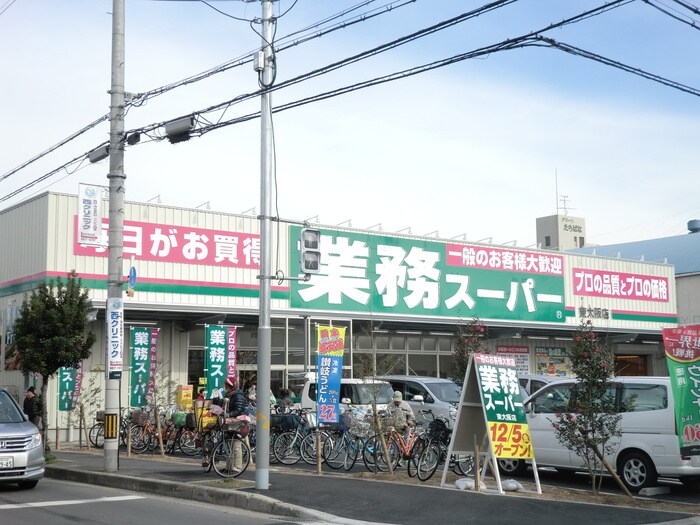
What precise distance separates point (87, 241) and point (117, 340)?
9.66 ft

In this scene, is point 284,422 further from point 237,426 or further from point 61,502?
point 61,502

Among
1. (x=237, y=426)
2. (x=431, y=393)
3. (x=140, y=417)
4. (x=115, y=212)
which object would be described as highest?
(x=115, y=212)

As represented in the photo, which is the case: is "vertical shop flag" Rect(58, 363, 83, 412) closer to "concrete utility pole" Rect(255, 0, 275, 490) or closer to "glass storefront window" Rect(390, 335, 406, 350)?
"concrete utility pole" Rect(255, 0, 275, 490)

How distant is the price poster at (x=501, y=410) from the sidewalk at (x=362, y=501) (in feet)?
3.32

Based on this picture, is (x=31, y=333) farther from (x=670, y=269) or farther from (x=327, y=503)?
(x=670, y=269)

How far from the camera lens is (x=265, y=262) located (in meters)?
13.9

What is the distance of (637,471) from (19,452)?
10038 millimetres

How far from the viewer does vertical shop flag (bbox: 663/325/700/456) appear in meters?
13.1

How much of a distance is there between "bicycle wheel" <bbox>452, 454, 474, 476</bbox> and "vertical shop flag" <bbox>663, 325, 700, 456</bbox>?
364 cm

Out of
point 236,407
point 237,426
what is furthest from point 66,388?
point 237,426

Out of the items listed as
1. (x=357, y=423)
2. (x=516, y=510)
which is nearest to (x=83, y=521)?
(x=516, y=510)

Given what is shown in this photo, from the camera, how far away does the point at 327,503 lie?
1224 cm

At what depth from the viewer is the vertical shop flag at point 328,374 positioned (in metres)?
17.2

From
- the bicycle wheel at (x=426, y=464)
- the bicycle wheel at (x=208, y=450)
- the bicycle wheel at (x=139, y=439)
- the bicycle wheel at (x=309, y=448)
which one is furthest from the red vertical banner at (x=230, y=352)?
the bicycle wheel at (x=426, y=464)
